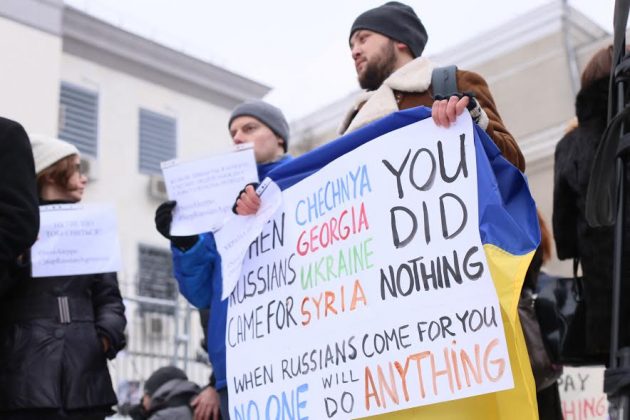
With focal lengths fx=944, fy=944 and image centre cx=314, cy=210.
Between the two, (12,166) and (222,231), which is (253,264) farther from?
(12,166)

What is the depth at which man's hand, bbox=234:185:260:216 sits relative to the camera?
11.7 feet

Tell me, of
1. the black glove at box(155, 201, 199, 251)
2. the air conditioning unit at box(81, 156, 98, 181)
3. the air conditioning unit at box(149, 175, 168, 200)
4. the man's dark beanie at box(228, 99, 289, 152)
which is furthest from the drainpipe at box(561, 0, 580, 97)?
the black glove at box(155, 201, 199, 251)

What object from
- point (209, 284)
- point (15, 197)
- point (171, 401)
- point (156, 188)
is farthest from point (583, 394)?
point (156, 188)

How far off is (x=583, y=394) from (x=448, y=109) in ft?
9.43

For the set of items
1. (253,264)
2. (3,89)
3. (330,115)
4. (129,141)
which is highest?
(330,115)

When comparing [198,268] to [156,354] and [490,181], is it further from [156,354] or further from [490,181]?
[156,354]

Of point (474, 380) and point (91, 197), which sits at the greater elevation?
point (91, 197)

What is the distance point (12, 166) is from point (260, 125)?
123cm

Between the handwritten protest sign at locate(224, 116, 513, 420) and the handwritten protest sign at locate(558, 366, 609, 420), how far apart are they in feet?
8.02

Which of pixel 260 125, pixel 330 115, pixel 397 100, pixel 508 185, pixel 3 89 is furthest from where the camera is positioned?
pixel 330 115

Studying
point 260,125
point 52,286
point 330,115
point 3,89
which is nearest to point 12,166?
point 52,286

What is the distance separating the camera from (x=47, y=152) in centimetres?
414

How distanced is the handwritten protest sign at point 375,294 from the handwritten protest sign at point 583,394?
2445 mm

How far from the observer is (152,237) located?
19.2 m
